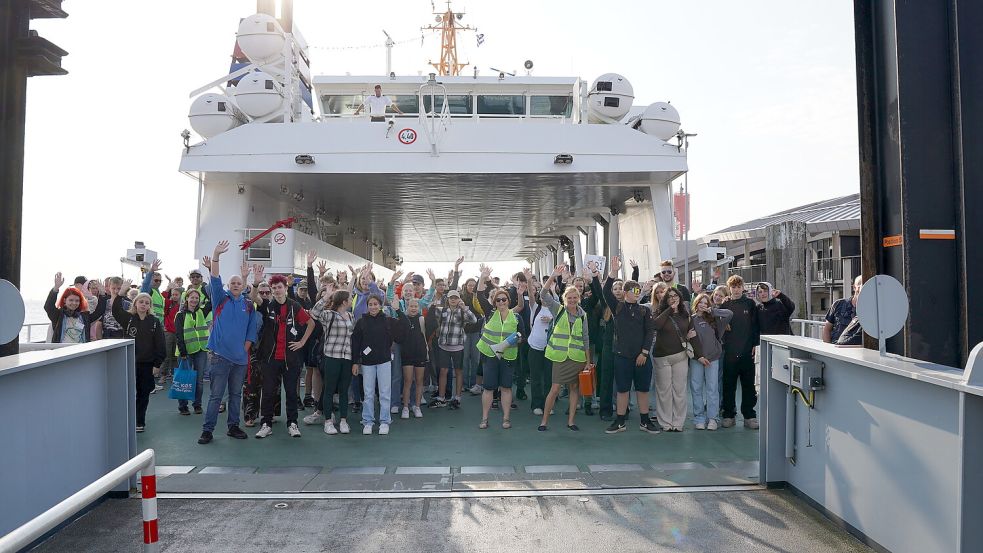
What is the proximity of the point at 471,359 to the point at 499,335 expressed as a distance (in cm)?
230

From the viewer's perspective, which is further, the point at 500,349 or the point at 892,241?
the point at 500,349

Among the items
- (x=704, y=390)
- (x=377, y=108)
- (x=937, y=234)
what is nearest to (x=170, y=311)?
(x=377, y=108)

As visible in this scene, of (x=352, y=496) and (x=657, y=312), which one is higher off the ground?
(x=657, y=312)

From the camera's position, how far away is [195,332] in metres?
8.52

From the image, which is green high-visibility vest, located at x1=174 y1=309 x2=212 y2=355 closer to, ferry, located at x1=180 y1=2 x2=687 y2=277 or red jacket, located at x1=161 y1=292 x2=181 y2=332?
red jacket, located at x1=161 y1=292 x2=181 y2=332

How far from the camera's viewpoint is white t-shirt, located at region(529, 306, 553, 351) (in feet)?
26.0

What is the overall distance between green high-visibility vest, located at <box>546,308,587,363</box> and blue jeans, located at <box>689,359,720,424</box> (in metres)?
1.24

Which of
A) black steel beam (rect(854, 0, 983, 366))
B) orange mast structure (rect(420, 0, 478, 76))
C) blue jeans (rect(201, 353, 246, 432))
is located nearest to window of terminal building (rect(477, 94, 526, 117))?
orange mast structure (rect(420, 0, 478, 76))

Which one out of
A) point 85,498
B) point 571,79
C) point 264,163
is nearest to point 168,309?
point 264,163

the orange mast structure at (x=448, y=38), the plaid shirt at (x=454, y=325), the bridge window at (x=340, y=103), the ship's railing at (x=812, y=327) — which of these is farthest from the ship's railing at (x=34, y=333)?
the orange mast structure at (x=448, y=38)

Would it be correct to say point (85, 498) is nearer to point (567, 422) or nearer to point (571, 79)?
point (567, 422)

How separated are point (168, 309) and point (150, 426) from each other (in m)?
2.85

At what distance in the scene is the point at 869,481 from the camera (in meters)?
4.07

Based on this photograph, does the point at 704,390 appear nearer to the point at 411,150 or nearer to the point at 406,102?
the point at 411,150
